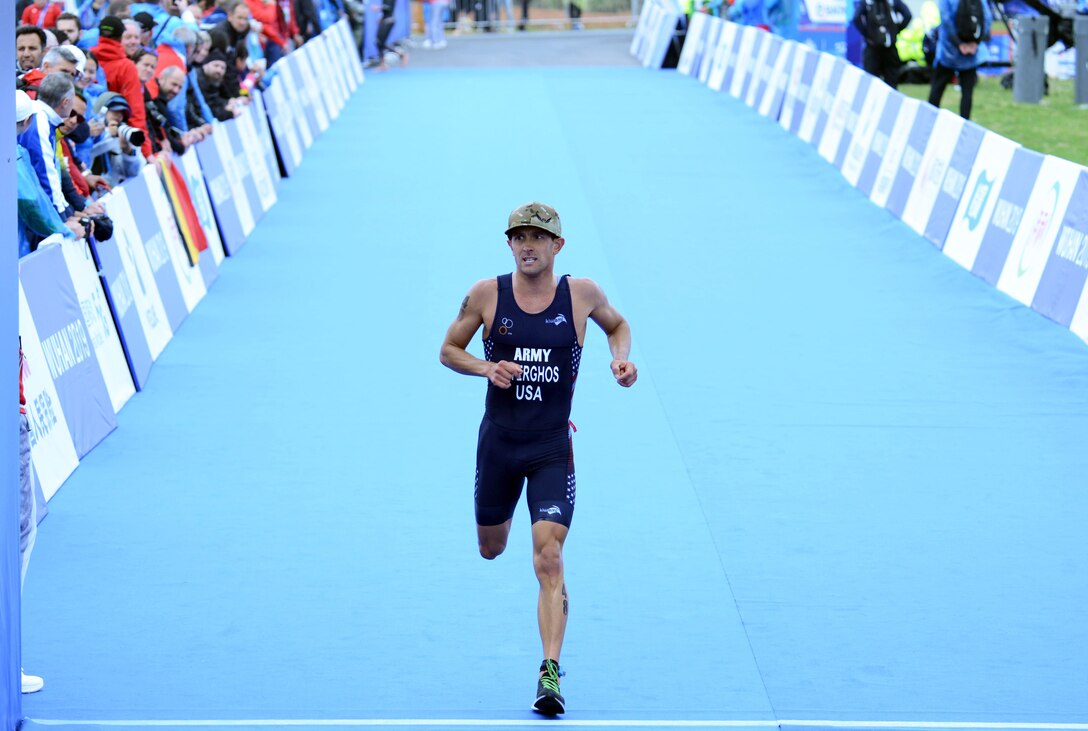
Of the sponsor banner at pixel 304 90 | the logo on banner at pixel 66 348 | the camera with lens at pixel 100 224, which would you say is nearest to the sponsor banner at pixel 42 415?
the logo on banner at pixel 66 348

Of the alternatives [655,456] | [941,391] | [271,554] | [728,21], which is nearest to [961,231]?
[941,391]

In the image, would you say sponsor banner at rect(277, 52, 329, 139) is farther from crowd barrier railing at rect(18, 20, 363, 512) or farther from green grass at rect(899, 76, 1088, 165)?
green grass at rect(899, 76, 1088, 165)

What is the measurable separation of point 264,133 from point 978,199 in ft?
29.7

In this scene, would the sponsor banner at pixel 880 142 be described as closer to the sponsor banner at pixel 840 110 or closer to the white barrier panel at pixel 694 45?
the sponsor banner at pixel 840 110

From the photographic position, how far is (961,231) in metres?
15.9

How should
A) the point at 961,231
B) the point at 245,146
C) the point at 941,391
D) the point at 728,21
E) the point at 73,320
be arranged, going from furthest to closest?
the point at 728,21
the point at 245,146
the point at 961,231
the point at 941,391
the point at 73,320

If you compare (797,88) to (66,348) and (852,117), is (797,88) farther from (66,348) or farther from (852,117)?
(66,348)

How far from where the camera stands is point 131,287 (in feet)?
39.0

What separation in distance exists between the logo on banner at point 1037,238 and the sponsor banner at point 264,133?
9296 millimetres

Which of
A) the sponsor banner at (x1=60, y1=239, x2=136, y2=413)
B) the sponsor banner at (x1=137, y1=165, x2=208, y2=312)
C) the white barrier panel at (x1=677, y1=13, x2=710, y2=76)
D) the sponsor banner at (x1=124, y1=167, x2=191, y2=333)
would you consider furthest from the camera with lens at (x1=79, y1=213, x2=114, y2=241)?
the white barrier panel at (x1=677, y1=13, x2=710, y2=76)

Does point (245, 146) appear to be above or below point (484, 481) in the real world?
below

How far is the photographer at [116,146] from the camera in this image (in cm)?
1302

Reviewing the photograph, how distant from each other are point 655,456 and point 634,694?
3655 millimetres

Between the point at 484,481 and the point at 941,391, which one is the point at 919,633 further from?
the point at 941,391
